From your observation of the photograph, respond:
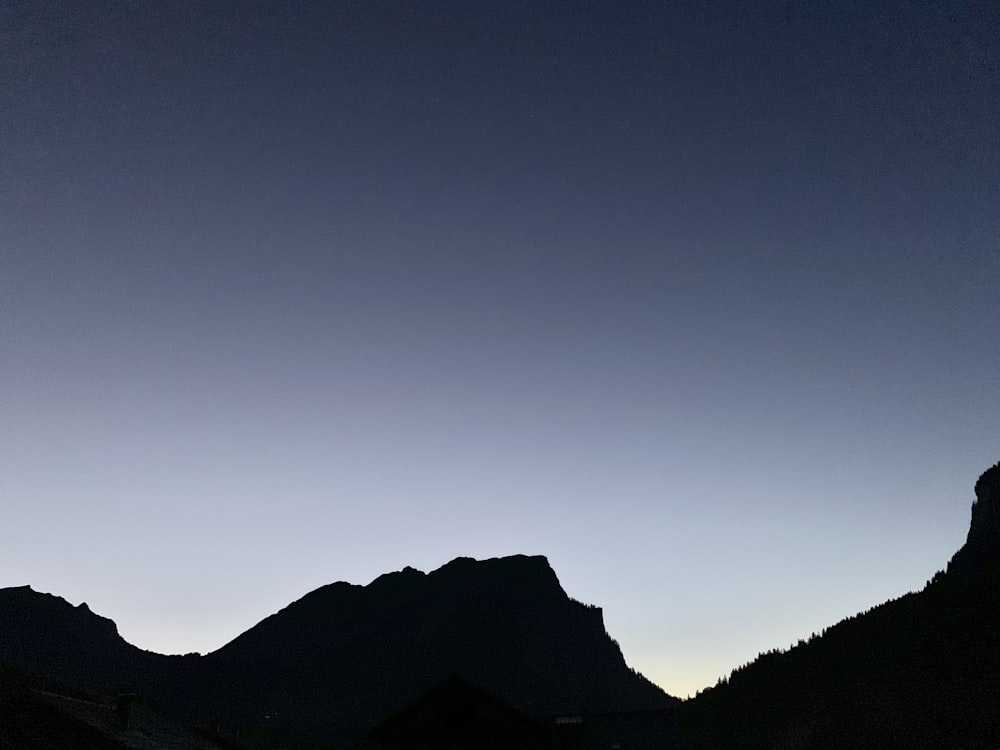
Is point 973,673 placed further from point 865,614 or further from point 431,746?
point 431,746

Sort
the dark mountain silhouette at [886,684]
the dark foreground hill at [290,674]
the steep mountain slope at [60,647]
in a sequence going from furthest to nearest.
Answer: the steep mountain slope at [60,647] → the dark foreground hill at [290,674] → the dark mountain silhouette at [886,684]

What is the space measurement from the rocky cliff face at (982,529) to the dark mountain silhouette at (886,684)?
42.4 ft

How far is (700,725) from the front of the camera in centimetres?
9200

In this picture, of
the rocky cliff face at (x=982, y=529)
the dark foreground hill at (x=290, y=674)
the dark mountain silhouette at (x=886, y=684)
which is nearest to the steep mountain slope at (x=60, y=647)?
the dark foreground hill at (x=290, y=674)

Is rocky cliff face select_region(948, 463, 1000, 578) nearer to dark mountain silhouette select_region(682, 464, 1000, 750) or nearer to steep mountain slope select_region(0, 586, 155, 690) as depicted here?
dark mountain silhouette select_region(682, 464, 1000, 750)

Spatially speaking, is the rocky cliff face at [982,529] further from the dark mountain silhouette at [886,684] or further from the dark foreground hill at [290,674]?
the dark foreground hill at [290,674]

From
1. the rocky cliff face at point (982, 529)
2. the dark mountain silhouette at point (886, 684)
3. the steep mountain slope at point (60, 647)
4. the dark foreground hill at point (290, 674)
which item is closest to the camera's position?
the dark mountain silhouette at point (886, 684)

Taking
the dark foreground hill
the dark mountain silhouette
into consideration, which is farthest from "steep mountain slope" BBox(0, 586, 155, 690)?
the dark mountain silhouette

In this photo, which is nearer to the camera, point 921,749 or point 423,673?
point 921,749

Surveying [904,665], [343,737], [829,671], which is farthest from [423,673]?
[904,665]

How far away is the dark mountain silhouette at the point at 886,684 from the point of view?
47156mm

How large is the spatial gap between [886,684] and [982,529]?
6194cm

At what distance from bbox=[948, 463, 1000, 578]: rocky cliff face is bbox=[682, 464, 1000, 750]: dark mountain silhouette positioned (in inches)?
509

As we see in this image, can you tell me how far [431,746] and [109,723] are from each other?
16.3 meters
